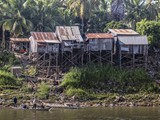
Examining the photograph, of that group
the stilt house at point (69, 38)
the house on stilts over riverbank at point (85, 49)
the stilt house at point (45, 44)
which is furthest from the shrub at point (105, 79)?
the stilt house at point (45, 44)

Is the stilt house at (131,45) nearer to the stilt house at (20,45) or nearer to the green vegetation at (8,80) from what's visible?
the stilt house at (20,45)

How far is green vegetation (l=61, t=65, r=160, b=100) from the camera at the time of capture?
41.8 meters

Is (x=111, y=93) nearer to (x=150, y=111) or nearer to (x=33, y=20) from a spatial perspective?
(x=150, y=111)

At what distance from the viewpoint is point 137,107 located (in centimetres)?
3797

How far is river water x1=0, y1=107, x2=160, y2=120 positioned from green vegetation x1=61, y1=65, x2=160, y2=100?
6.00 m

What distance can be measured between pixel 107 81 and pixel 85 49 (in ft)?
19.0

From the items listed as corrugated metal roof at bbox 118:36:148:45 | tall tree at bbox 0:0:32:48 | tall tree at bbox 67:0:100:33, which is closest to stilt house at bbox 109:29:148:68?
corrugated metal roof at bbox 118:36:148:45

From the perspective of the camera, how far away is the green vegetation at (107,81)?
4184cm

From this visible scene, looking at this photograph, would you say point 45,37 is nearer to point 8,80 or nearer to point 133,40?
point 8,80

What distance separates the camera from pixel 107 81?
1702 inches

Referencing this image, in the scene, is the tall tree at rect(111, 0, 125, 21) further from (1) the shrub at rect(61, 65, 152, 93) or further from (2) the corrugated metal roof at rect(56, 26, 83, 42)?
(1) the shrub at rect(61, 65, 152, 93)

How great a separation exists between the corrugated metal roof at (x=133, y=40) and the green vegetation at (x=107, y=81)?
394 centimetres

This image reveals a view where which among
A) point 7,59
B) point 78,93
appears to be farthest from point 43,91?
point 7,59

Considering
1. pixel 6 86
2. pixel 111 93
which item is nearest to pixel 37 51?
pixel 6 86
